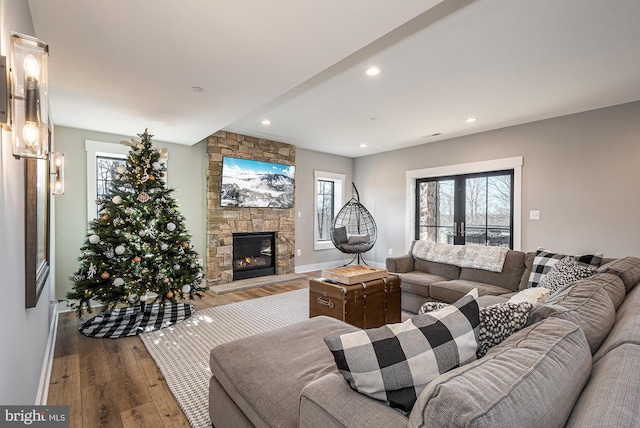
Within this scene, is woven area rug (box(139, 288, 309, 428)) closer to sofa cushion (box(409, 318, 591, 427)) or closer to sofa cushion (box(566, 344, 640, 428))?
sofa cushion (box(409, 318, 591, 427))

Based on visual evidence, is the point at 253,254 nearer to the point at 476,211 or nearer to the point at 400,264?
the point at 400,264

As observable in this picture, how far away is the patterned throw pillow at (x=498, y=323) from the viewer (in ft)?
3.64

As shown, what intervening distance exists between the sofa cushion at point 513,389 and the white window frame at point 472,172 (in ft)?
13.9

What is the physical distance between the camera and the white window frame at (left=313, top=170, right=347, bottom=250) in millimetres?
6402

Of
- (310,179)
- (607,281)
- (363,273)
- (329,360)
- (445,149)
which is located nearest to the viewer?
(329,360)

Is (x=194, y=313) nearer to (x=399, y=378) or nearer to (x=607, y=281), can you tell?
(x=399, y=378)

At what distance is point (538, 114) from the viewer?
13.3ft

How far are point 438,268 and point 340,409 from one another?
11.0 ft

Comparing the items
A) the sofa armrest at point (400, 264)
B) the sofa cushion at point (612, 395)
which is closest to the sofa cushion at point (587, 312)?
the sofa cushion at point (612, 395)

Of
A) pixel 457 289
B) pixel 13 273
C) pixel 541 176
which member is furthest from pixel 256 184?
pixel 541 176

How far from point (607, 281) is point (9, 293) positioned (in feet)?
9.64

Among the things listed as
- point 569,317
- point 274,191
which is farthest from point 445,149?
point 569,317

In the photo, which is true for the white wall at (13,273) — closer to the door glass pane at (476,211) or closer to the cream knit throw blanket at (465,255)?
the cream knit throw blanket at (465,255)

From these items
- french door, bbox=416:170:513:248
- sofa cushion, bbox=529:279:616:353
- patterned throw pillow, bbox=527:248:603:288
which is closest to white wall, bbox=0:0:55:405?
sofa cushion, bbox=529:279:616:353
